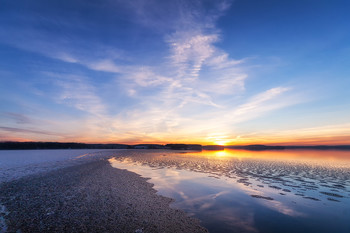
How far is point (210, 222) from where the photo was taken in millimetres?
8445

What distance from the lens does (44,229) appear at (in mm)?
6895

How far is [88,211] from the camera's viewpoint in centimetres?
890

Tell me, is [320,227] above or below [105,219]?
below

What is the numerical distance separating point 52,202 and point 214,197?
10.8m

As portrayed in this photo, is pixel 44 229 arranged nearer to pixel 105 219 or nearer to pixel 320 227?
pixel 105 219

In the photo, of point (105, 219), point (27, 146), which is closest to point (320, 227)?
point (105, 219)

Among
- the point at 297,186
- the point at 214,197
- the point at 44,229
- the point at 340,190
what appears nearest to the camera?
→ the point at 44,229

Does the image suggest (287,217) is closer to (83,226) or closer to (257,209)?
(257,209)

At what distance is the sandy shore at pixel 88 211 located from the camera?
7336 millimetres

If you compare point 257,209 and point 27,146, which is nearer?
point 257,209

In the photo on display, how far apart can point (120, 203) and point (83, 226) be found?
10.1 feet

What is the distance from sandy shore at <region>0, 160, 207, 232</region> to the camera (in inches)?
289

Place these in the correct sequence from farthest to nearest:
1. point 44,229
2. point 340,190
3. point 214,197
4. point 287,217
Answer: point 340,190 → point 214,197 → point 287,217 → point 44,229

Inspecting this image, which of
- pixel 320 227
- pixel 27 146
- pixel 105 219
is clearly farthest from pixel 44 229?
pixel 27 146
